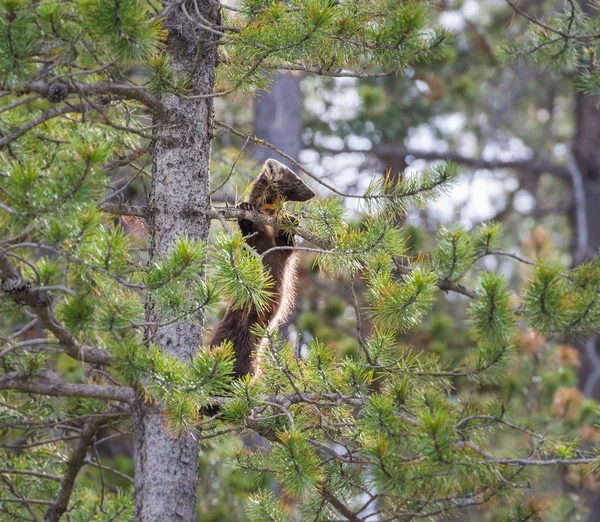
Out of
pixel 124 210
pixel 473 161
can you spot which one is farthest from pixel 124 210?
pixel 473 161

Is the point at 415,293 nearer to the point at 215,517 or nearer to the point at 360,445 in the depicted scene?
the point at 360,445

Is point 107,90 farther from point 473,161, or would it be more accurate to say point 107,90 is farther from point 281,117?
point 473,161

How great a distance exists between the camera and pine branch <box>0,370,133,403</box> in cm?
365

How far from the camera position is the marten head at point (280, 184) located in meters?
5.61

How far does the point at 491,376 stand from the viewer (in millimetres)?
4406

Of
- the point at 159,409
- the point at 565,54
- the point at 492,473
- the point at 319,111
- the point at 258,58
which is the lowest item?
the point at 492,473

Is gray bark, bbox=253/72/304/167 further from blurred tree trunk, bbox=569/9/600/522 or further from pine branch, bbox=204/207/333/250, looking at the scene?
pine branch, bbox=204/207/333/250

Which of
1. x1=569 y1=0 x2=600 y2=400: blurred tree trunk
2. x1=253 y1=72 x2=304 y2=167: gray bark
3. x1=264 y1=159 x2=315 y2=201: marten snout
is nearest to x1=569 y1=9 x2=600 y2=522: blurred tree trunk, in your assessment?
x1=569 y1=0 x2=600 y2=400: blurred tree trunk

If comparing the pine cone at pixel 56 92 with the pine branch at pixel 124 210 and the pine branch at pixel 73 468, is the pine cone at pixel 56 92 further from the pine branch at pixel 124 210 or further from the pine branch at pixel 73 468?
the pine branch at pixel 73 468

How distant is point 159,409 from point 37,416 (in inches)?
38.8

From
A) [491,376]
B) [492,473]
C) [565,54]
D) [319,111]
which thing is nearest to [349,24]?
[565,54]

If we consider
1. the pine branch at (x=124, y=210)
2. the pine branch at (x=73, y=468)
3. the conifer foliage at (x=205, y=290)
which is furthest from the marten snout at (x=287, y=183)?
the pine branch at (x=73, y=468)

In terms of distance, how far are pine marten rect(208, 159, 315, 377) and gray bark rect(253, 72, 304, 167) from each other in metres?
4.62

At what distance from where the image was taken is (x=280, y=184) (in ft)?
18.4
